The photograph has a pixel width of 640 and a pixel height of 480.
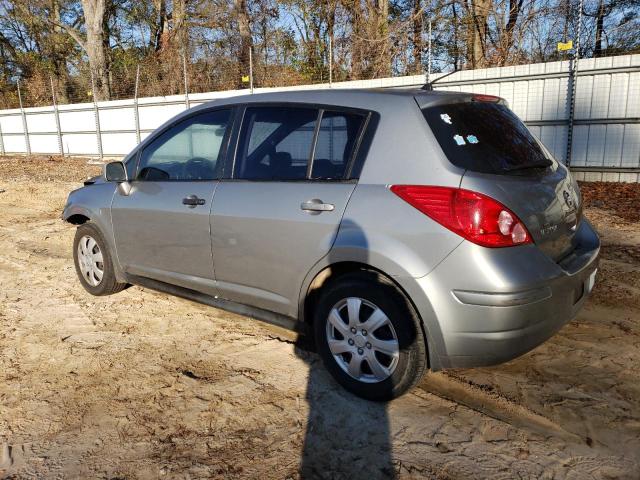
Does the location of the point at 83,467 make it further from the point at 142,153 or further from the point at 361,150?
the point at 142,153

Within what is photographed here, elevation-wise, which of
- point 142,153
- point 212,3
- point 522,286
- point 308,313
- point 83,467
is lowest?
point 83,467

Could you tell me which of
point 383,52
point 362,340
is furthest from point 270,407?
point 383,52

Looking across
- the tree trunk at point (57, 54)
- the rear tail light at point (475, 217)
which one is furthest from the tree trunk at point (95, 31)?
the rear tail light at point (475, 217)

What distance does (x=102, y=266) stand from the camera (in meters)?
4.76

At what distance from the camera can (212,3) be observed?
80.1 feet

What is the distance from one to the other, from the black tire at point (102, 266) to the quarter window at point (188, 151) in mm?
787

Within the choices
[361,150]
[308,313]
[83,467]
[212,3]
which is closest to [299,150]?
[361,150]

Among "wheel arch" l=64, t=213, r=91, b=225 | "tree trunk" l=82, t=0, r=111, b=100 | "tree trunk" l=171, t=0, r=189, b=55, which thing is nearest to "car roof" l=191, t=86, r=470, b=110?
"wheel arch" l=64, t=213, r=91, b=225

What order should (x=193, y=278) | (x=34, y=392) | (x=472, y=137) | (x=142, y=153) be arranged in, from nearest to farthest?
(x=472, y=137) → (x=34, y=392) → (x=193, y=278) → (x=142, y=153)

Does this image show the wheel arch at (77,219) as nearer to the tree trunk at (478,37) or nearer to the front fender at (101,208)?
the front fender at (101,208)

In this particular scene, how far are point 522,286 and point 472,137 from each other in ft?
2.86

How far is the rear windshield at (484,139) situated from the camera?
9.34 ft

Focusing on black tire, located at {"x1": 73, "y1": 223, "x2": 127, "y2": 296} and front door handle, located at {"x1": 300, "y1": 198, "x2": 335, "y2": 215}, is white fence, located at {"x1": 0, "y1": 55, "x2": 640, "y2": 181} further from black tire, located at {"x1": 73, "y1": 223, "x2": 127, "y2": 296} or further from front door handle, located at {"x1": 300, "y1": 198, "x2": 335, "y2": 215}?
front door handle, located at {"x1": 300, "y1": 198, "x2": 335, "y2": 215}

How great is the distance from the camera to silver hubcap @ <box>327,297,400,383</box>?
9.53ft
